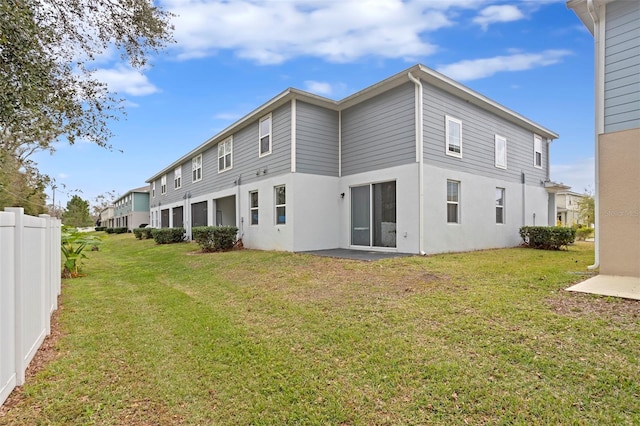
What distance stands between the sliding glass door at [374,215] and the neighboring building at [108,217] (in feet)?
169

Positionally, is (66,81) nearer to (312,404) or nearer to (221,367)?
(221,367)

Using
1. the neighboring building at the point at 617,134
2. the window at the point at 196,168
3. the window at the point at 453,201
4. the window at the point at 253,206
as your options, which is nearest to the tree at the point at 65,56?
the window at the point at 253,206

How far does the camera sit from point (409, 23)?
9.09 meters

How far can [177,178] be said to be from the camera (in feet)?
75.9

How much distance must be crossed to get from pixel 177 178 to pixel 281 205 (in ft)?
46.5

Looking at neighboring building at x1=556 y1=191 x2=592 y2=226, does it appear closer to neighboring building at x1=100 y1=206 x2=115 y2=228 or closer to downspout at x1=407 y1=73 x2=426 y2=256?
downspout at x1=407 y1=73 x2=426 y2=256

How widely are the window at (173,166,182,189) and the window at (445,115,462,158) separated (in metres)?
17.8

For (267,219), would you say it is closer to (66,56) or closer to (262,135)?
(262,135)

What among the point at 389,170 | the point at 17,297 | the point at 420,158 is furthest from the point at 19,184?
the point at 420,158

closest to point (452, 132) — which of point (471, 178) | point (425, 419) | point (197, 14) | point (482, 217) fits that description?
point (471, 178)

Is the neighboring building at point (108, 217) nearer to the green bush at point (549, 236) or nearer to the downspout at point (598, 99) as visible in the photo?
the green bush at point (549, 236)

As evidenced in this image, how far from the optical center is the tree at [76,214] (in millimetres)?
38438

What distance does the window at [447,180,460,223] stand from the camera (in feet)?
35.6

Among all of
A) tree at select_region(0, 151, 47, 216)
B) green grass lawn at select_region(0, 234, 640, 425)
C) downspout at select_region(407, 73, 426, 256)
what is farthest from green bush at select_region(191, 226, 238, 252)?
downspout at select_region(407, 73, 426, 256)
